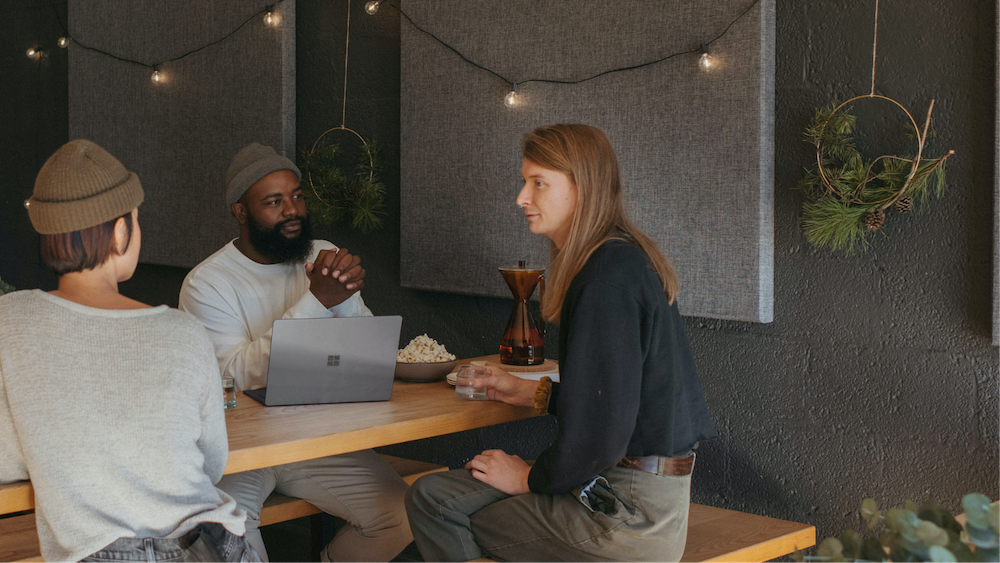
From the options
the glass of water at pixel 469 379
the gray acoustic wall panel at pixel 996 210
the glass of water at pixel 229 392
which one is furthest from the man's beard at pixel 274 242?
the gray acoustic wall panel at pixel 996 210

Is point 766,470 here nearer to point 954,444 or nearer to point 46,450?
point 954,444

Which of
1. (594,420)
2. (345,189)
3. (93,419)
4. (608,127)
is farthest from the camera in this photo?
(345,189)

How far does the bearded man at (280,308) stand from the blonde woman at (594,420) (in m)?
0.43

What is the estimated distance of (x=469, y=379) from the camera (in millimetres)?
1979

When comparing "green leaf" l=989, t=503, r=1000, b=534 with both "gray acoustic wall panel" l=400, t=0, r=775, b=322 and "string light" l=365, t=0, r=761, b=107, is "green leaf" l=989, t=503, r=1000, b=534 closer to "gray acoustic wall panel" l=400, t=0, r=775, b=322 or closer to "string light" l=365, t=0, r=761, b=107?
"gray acoustic wall panel" l=400, t=0, r=775, b=322

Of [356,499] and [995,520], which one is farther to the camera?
[356,499]

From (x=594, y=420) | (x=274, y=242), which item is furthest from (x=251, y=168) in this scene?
(x=594, y=420)

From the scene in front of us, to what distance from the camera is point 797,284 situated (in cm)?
217

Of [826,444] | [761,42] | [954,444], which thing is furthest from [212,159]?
[954,444]

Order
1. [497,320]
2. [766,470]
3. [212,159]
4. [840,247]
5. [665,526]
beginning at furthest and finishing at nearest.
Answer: [212,159] < [497,320] < [766,470] < [840,247] < [665,526]

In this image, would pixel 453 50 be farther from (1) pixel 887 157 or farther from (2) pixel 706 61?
(1) pixel 887 157

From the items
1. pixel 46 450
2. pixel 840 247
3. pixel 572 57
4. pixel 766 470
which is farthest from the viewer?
pixel 572 57

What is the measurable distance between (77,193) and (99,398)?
329mm

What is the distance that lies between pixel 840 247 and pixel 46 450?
177 centimetres
